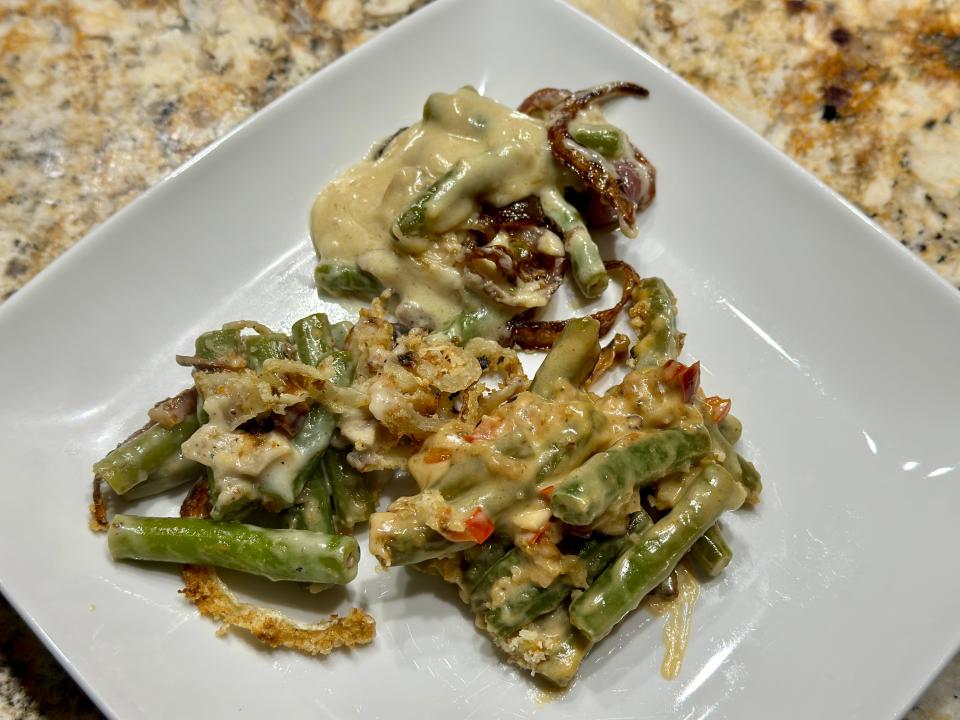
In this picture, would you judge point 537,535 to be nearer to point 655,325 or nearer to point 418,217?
point 655,325

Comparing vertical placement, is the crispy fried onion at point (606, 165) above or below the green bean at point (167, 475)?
above

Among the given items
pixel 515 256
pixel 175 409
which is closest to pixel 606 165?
pixel 515 256

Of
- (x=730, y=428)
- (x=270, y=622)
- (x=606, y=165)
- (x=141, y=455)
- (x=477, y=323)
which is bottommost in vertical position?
(x=270, y=622)

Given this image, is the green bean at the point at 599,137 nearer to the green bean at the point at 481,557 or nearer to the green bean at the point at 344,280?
the green bean at the point at 344,280

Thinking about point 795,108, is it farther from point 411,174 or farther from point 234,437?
point 234,437

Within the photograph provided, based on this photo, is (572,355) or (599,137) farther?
(599,137)

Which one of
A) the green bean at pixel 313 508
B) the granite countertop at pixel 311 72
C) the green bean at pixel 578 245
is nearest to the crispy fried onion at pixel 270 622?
the green bean at pixel 313 508
